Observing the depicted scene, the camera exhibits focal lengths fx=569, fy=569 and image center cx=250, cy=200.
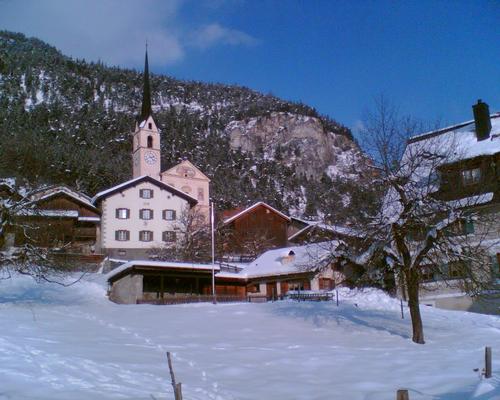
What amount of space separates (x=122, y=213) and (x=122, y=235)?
2394 mm

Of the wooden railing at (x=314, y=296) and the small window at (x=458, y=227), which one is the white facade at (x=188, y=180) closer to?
the wooden railing at (x=314, y=296)

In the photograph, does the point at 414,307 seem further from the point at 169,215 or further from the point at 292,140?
the point at 292,140

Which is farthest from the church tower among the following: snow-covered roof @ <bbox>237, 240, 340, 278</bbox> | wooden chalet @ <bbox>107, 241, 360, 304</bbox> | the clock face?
snow-covered roof @ <bbox>237, 240, 340, 278</bbox>

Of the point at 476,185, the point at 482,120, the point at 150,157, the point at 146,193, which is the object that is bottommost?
the point at 476,185

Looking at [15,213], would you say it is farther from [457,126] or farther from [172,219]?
[172,219]

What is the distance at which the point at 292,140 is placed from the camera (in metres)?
187

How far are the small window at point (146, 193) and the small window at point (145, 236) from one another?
13.3 ft

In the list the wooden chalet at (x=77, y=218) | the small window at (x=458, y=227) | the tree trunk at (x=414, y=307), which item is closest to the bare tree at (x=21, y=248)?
the tree trunk at (x=414, y=307)

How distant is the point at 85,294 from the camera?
3838 centimetres

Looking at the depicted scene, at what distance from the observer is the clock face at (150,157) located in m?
83.8

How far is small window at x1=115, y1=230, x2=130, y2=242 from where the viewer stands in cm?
6016

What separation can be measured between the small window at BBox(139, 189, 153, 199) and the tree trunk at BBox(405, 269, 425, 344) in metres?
44.0

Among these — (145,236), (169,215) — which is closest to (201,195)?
(169,215)

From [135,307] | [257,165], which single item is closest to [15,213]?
[135,307]
